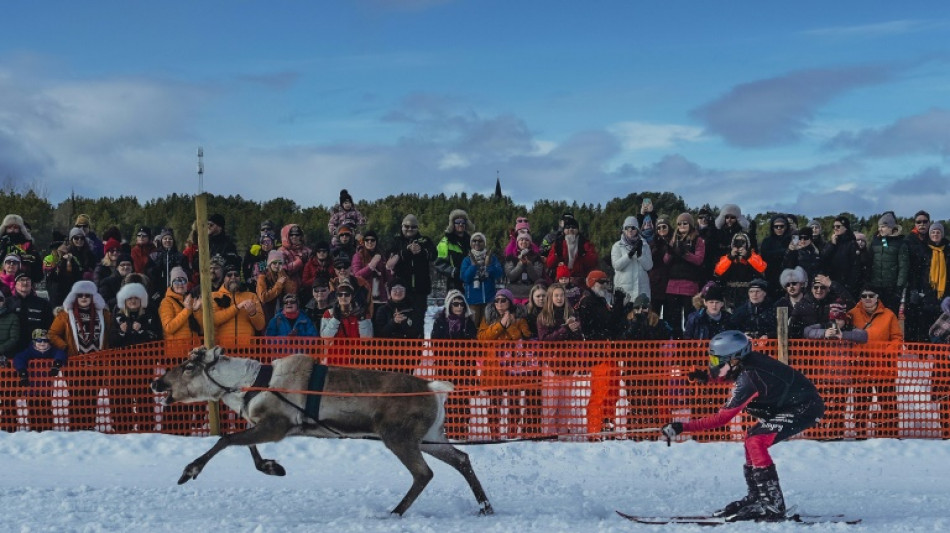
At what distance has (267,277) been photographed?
43.4ft

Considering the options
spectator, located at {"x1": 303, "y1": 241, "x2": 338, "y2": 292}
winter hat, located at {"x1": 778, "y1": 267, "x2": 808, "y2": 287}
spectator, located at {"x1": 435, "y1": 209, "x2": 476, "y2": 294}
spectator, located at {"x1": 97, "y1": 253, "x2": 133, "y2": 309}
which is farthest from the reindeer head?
winter hat, located at {"x1": 778, "y1": 267, "x2": 808, "y2": 287}

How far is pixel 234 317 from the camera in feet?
39.4

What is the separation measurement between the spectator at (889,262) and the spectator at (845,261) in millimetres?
138

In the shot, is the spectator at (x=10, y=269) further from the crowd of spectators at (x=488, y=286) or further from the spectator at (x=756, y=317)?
the spectator at (x=756, y=317)

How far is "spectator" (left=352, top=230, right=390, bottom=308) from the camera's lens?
13.9 metres

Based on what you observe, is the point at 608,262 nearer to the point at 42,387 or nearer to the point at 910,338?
the point at 910,338

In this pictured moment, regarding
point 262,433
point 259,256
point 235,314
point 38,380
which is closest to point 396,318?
point 235,314

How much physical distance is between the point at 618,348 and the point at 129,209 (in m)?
16.0

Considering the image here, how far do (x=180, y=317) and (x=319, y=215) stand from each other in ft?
42.6

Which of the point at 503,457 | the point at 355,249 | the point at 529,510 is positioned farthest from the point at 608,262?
the point at 529,510

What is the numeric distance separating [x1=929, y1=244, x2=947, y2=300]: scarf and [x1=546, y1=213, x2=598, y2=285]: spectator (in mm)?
4055

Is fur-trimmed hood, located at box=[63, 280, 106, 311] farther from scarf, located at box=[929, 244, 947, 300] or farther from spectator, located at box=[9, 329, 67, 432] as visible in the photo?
scarf, located at box=[929, 244, 947, 300]

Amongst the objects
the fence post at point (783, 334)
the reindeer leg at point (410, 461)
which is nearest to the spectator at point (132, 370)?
the reindeer leg at point (410, 461)

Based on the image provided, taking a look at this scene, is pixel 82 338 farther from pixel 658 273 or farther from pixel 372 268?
pixel 658 273
